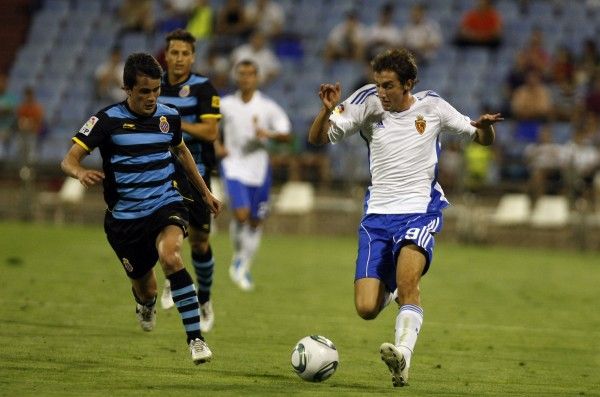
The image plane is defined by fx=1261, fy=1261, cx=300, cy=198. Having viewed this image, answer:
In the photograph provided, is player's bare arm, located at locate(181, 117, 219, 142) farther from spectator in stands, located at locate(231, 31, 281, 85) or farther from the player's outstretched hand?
spectator in stands, located at locate(231, 31, 281, 85)

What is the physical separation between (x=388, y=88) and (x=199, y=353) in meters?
2.23

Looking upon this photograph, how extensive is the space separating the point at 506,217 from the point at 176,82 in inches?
503

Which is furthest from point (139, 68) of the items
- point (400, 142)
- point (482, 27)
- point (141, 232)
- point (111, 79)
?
point (482, 27)

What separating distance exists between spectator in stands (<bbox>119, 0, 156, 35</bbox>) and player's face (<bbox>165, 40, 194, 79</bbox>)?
1728cm

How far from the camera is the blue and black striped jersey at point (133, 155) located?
29.2 ft

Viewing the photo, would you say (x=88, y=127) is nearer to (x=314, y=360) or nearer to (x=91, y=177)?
(x=91, y=177)

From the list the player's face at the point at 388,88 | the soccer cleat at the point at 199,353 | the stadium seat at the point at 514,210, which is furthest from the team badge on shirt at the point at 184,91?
the stadium seat at the point at 514,210

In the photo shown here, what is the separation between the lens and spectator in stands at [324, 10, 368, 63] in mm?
26062

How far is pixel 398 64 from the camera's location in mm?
8633

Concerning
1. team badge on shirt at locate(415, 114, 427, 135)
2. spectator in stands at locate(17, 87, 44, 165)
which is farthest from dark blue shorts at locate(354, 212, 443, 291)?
spectator in stands at locate(17, 87, 44, 165)

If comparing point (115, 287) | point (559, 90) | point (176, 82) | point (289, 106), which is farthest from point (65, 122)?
point (176, 82)

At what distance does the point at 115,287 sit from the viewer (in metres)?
14.6

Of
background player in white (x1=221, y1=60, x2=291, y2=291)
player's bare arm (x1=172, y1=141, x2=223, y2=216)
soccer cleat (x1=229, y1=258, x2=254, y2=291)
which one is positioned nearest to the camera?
player's bare arm (x1=172, y1=141, x2=223, y2=216)

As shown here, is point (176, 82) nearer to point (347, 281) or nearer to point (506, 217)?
point (347, 281)
